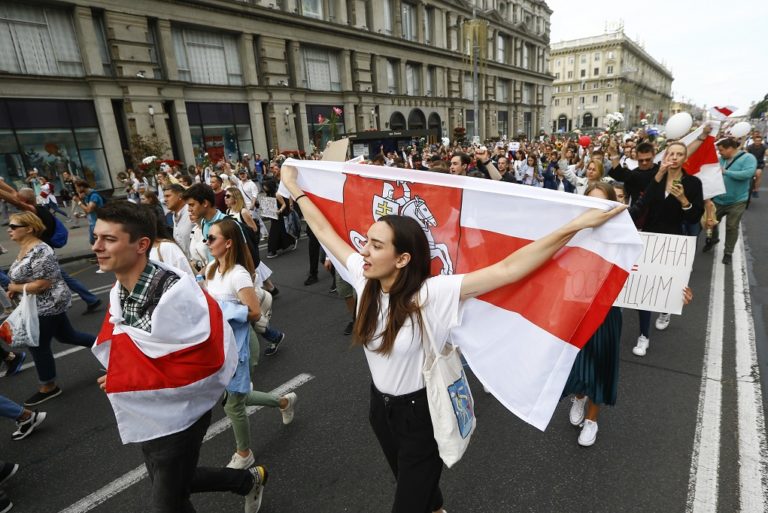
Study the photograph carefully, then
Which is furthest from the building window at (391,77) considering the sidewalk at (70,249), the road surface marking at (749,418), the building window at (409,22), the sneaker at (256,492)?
the sneaker at (256,492)

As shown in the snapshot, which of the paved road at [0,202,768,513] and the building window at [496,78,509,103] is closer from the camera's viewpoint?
the paved road at [0,202,768,513]

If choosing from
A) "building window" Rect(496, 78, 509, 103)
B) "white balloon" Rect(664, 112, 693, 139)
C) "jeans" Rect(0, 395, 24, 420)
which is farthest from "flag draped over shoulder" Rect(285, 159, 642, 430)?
"building window" Rect(496, 78, 509, 103)

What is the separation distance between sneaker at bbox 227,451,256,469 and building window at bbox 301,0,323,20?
98.1 feet

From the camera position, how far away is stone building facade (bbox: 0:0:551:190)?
1748cm

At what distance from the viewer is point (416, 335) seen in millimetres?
1822

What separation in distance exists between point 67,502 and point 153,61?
22.9 m

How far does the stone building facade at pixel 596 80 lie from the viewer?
9038 cm

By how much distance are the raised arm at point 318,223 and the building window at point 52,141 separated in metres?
20.4

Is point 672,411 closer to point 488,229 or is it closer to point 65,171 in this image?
point 488,229

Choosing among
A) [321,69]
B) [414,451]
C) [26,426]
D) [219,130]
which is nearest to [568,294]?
[414,451]

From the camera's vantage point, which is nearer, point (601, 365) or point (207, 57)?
point (601, 365)

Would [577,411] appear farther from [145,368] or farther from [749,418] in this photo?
[145,368]

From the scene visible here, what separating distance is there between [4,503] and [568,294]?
3.91 metres

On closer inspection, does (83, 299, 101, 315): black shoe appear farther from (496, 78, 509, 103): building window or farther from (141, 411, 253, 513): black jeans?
(496, 78, 509, 103): building window
